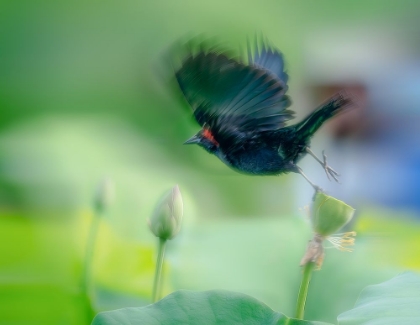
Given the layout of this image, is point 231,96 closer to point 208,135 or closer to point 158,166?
point 208,135

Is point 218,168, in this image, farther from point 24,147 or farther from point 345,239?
point 345,239

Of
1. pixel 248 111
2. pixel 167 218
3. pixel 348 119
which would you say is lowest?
pixel 167 218

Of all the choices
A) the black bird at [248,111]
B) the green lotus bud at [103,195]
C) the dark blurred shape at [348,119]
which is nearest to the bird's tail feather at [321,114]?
the black bird at [248,111]

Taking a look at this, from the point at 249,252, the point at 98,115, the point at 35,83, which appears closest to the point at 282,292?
the point at 249,252

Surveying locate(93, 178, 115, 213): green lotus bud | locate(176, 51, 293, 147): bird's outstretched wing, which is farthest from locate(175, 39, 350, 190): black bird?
locate(93, 178, 115, 213): green lotus bud

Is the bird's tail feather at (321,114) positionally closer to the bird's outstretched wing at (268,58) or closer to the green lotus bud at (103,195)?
the bird's outstretched wing at (268,58)

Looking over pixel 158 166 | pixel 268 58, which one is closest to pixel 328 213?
pixel 268 58

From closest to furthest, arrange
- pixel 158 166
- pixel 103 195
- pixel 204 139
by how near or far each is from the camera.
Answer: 1. pixel 204 139
2. pixel 103 195
3. pixel 158 166
